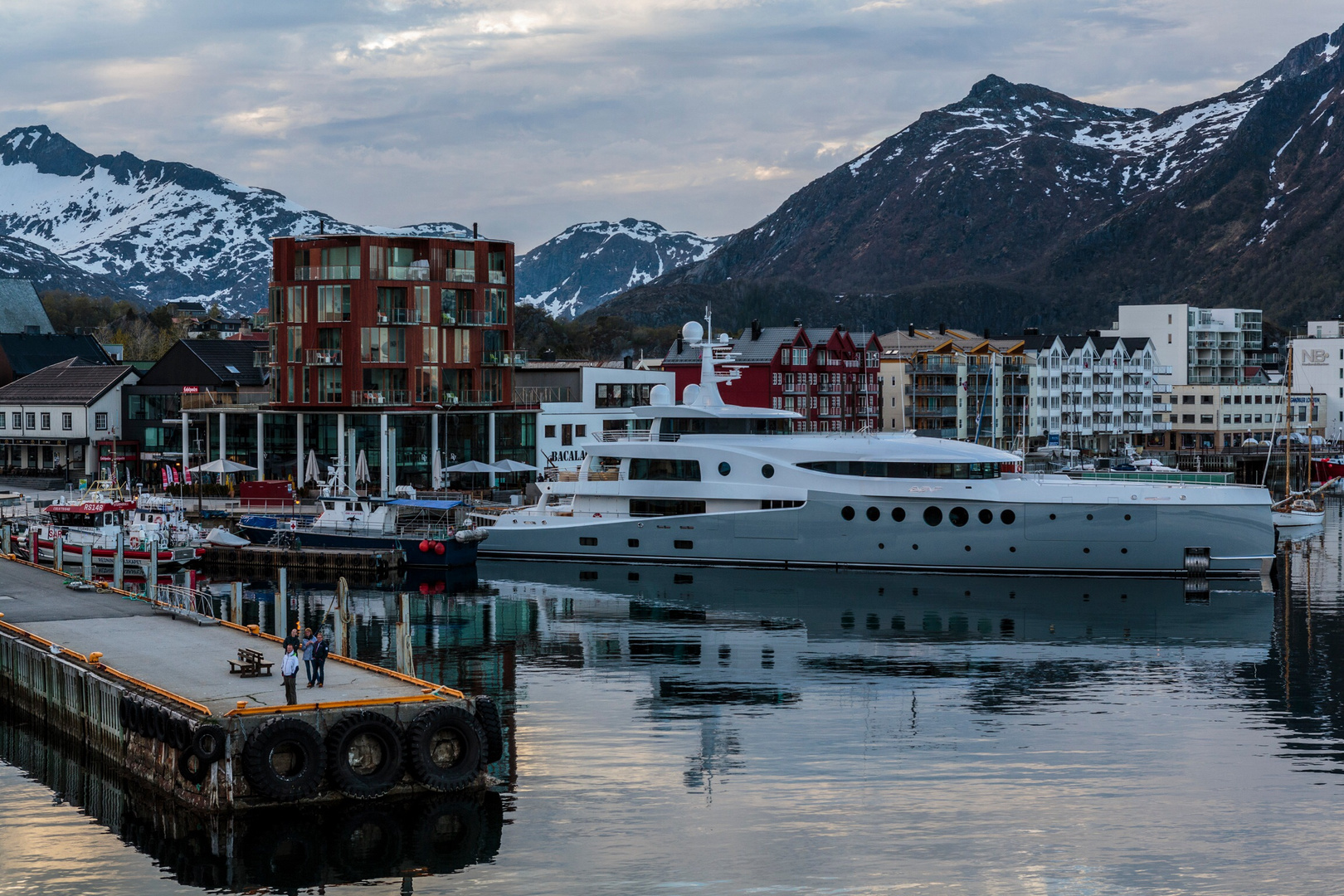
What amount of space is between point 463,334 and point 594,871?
196 feet

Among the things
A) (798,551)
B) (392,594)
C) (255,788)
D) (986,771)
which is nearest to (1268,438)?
(798,551)

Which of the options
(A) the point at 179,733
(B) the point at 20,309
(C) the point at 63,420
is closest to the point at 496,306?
(C) the point at 63,420

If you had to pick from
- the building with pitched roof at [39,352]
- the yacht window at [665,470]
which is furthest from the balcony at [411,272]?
the building with pitched roof at [39,352]

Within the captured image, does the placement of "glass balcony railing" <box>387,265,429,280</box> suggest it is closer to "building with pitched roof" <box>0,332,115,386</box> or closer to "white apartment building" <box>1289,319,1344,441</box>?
"building with pitched roof" <box>0,332,115,386</box>

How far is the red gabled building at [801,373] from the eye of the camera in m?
107

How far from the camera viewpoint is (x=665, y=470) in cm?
6216

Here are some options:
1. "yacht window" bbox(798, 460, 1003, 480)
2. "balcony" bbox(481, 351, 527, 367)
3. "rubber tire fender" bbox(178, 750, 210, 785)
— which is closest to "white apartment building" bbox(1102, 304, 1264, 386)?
"balcony" bbox(481, 351, 527, 367)

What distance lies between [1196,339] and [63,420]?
118764mm

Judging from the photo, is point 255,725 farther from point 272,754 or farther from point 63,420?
point 63,420

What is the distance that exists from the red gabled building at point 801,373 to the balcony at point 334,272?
3229 centimetres

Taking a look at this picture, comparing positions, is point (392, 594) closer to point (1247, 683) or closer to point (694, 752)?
point (694, 752)

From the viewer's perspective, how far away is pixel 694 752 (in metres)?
31.2

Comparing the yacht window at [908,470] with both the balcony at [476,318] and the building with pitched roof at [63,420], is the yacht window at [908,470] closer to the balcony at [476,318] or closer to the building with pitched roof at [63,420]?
the balcony at [476,318]

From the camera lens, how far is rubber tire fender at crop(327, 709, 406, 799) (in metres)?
26.7
